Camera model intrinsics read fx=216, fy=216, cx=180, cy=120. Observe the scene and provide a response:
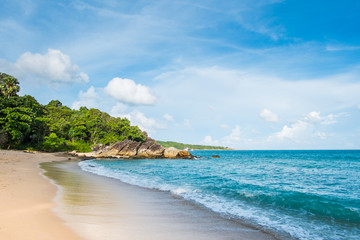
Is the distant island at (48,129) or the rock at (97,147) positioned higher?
the distant island at (48,129)

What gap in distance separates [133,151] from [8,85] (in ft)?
119

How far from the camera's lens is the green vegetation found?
44344 mm

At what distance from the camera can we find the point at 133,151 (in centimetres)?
6744

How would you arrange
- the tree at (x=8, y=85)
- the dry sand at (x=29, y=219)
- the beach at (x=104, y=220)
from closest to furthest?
the dry sand at (x=29, y=219) < the beach at (x=104, y=220) < the tree at (x=8, y=85)

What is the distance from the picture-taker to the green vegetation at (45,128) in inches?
1746

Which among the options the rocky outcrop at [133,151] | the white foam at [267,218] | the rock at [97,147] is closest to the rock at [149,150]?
the rocky outcrop at [133,151]

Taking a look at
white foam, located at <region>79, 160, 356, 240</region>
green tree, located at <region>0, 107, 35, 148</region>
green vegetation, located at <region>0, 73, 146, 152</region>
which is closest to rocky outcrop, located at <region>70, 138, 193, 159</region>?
green vegetation, located at <region>0, 73, 146, 152</region>

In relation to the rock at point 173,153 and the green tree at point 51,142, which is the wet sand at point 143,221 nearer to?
the green tree at point 51,142

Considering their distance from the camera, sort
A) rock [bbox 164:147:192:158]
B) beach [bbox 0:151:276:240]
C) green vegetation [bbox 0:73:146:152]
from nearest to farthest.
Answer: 1. beach [bbox 0:151:276:240]
2. green vegetation [bbox 0:73:146:152]
3. rock [bbox 164:147:192:158]

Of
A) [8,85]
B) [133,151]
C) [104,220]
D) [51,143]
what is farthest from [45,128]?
[104,220]

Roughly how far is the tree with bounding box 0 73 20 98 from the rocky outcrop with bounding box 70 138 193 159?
80.3 feet

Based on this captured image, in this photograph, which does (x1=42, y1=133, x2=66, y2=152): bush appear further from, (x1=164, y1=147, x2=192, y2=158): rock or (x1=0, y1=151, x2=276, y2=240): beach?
(x1=0, y1=151, x2=276, y2=240): beach

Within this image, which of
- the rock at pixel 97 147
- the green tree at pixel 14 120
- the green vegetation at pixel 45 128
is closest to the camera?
the green tree at pixel 14 120

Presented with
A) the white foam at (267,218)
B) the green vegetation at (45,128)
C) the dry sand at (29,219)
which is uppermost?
the green vegetation at (45,128)
